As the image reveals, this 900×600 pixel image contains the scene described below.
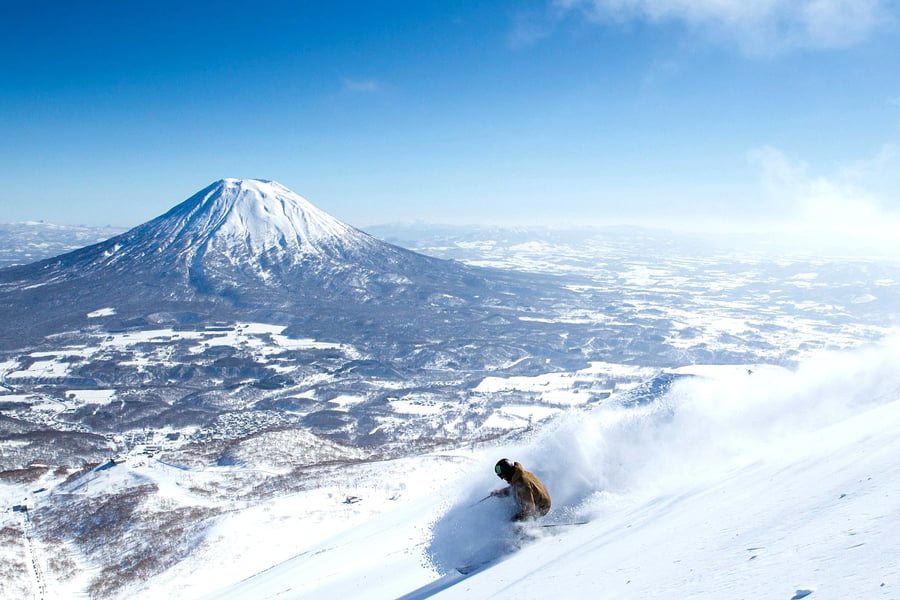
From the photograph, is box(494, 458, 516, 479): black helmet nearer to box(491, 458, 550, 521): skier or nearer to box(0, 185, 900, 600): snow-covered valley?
box(491, 458, 550, 521): skier

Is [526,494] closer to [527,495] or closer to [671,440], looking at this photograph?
[527,495]

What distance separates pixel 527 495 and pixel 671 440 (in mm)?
4942

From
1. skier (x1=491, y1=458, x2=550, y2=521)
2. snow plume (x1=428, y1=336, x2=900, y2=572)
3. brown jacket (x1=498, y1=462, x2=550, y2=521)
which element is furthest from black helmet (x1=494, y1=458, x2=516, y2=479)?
snow plume (x1=428, y1=336, x2=900, y2=572)

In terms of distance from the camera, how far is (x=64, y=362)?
122 meters

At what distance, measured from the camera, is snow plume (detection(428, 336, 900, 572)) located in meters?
9.97

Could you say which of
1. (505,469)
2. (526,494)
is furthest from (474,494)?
(505,469)

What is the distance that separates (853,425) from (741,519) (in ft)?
16.5

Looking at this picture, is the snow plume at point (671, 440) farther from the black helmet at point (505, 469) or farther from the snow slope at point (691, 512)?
the black helmet at point (505, 469)

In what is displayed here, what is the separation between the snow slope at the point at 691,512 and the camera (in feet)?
16.2

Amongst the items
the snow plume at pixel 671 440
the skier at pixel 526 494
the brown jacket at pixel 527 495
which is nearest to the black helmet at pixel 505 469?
the skier at pixel 526 494

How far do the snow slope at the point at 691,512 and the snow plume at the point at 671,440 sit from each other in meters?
0.04

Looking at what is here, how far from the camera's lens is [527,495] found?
30.7 feet

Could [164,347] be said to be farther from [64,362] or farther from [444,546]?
[444,546]

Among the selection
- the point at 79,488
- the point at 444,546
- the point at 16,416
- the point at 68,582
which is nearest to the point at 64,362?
the point at 16,416
